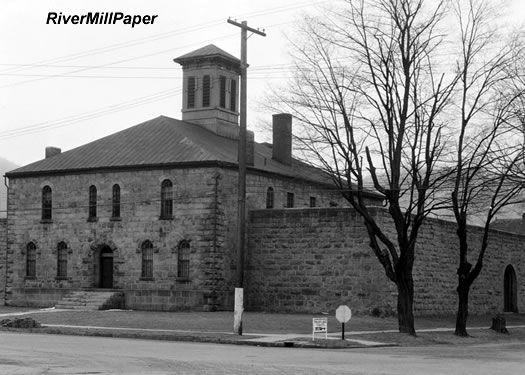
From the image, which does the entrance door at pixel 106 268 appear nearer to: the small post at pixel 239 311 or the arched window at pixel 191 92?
the arched window at pixel 191 92

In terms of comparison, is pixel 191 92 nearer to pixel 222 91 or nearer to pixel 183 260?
pixel 222 91

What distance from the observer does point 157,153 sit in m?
49.2

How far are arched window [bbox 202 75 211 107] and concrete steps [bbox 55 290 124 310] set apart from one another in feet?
42.7

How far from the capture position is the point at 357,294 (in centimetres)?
4494

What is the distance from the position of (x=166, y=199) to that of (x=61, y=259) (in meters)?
7.24

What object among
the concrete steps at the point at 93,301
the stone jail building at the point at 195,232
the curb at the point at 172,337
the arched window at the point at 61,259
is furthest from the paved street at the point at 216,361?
the arched window at the point at 61,259

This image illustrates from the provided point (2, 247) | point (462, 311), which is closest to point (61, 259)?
point (2, 247)

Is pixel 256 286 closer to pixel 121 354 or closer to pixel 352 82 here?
pixel 352 82

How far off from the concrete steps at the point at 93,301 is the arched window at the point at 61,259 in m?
2.46

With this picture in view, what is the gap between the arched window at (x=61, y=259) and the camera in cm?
5084

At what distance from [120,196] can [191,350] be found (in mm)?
25260

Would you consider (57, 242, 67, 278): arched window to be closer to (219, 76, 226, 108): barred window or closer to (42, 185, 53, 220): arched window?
(42, 185, 53, 220): arched window

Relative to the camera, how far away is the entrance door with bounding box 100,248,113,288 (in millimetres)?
49531

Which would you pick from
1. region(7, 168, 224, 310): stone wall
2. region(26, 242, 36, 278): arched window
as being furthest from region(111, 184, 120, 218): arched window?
region(26, 242, 36, 278): arched window
